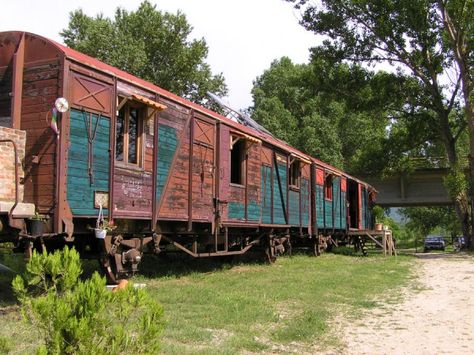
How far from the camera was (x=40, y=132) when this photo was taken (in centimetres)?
720

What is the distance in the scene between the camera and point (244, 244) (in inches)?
571

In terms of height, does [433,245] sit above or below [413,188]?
below

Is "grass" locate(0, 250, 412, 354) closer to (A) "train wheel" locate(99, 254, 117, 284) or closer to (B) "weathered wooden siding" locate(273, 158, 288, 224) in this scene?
(A) "train wheel" locate(99, 254, 117, 284)

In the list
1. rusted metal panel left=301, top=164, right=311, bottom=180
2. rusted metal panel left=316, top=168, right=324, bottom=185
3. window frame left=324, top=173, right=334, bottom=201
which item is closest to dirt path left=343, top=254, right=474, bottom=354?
rusted metal panel left=301, top=164, right=311, bottom=180

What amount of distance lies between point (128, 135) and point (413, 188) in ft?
101

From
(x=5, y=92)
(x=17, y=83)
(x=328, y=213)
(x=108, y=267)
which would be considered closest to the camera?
(x=17, y=83)

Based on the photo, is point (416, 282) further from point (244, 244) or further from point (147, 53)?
point (147, 53)

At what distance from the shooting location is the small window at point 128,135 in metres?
8.51

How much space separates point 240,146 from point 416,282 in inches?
223

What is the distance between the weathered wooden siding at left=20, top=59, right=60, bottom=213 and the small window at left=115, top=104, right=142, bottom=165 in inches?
55.0

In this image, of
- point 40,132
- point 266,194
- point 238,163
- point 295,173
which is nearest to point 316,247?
point 295,173

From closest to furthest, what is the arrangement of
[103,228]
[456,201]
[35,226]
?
[35,226] < [103,228] < [456,201]

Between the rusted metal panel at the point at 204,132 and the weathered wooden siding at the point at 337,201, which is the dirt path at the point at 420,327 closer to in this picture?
the rusted metal panel at the point at 204,132

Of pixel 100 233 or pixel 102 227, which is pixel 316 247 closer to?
pixel 102 227
